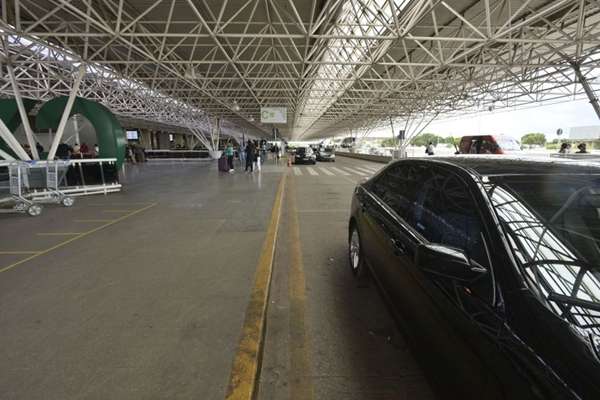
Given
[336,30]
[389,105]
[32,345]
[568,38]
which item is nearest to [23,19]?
[336,30]

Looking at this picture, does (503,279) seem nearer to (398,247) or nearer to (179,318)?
(398,247)

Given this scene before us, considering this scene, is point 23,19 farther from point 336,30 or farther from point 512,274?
point 512,274

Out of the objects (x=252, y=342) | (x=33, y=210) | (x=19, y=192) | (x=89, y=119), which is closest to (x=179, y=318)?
(x=252, y=342)

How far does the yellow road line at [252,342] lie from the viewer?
2.15 meters

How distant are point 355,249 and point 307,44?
10.4 metres

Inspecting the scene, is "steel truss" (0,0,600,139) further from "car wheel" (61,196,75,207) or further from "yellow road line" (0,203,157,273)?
"yellow road line" (0,203,157,273)

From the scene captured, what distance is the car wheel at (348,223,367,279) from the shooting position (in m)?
3.84

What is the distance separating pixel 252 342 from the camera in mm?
2627

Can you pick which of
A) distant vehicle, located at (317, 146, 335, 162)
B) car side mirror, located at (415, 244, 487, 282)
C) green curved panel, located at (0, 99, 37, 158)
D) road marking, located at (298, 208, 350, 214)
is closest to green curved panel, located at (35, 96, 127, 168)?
green curved panel, located at (0, 99, 37, 158)

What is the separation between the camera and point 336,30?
14203 mm

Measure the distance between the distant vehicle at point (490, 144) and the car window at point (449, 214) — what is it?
17299 mm

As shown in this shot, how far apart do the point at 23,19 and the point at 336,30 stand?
13.3 meters

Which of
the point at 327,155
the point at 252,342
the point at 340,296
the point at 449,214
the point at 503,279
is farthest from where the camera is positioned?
the point at 327,155

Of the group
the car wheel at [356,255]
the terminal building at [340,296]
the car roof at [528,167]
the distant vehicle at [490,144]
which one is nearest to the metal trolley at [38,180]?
the terminal building at [340,296]
